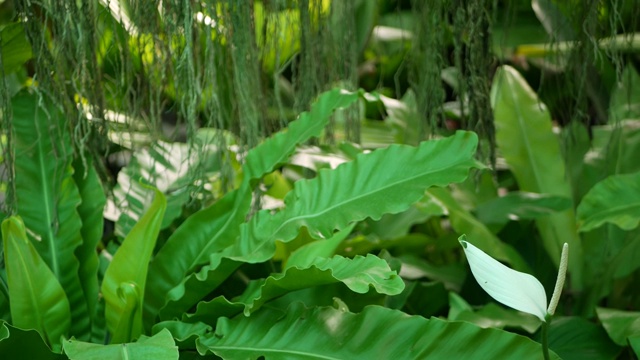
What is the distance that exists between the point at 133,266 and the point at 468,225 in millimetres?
700

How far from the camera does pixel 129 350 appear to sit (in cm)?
112

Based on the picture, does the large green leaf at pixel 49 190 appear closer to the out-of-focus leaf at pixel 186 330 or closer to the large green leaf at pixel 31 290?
the large green leaf at pixel 31 290

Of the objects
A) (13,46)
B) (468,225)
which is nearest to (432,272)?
(468,225)

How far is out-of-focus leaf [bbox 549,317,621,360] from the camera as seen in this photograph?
5.03 feet

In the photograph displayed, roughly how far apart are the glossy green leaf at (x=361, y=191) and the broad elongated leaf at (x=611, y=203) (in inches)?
12.6

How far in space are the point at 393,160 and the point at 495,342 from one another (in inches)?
14.5

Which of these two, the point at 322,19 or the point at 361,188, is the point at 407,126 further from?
the point at 361,188

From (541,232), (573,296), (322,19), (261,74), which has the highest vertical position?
(322,19)

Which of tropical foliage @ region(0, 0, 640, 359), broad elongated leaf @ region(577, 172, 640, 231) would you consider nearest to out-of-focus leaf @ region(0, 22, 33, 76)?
tropical foliage @ region(0, 0, 640, 359)

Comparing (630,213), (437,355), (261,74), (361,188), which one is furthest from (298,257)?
(630,213)

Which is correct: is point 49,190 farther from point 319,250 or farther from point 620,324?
point 620,324

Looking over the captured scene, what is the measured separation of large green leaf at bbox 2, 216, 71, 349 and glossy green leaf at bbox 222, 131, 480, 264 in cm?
Answer: 26

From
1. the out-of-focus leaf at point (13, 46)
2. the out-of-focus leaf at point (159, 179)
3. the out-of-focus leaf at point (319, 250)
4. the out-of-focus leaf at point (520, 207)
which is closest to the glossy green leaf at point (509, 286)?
the out-of-focus leaf at point (319, 250)

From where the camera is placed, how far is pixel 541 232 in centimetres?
184
